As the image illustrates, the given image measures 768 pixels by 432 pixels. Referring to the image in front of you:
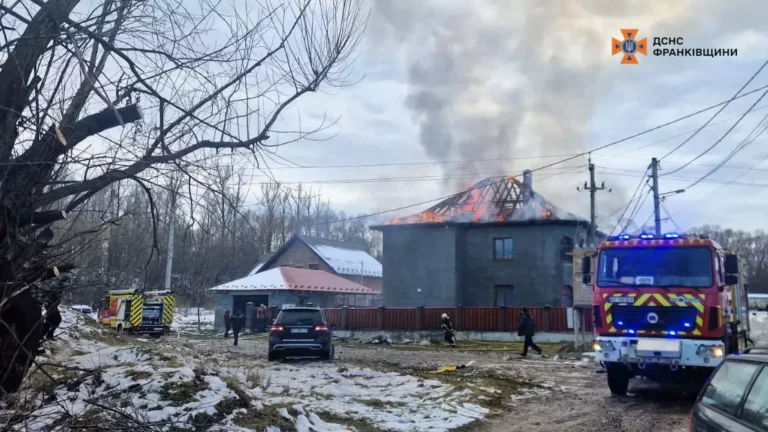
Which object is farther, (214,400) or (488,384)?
(488,384)

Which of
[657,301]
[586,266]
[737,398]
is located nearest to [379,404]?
[586,266]

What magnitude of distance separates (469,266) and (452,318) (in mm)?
5691

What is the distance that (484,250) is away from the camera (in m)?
33.8

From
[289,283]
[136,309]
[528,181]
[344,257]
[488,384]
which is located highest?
[528,181]

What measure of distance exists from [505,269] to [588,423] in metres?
24.5

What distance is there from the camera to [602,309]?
1140cm

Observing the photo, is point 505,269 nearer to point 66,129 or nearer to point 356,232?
point 66,129

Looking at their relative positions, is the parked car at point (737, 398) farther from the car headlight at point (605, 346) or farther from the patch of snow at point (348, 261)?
the patch of snow at point (348, 261)

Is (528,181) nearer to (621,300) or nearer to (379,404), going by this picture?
(621,300)

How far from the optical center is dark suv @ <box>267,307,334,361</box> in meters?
17.4

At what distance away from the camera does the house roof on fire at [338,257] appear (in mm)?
52188

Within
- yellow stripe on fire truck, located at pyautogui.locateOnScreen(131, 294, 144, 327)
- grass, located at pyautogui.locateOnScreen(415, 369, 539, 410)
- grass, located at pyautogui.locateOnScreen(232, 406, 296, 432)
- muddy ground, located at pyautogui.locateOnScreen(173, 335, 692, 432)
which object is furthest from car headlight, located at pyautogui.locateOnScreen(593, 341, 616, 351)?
yellow stripe on fire truck, located at pyautogui.locateOnScreen(131, 294, 144, 327)

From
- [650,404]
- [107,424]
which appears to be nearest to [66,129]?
[107,424]

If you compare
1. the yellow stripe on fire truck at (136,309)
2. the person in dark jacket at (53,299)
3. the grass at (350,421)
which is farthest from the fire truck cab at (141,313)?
the grass at (350,421)
